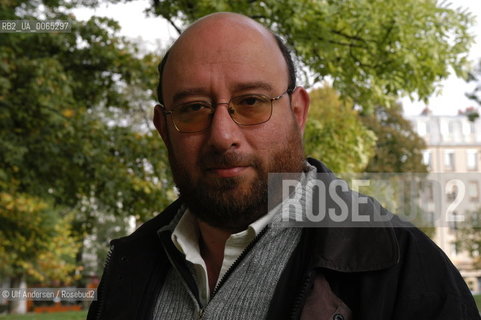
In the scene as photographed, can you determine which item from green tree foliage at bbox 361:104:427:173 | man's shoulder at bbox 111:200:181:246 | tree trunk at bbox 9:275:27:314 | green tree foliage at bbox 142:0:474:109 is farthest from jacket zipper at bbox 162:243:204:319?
green tree foliage at bbox 361:104:427:173

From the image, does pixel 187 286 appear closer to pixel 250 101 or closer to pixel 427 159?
pixel 250 101

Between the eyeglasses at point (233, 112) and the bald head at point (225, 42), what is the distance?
0.11m

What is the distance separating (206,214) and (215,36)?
488 mm

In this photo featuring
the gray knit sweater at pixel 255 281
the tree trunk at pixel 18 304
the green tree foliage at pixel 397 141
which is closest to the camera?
the gray knit sweater at pixel 255 281

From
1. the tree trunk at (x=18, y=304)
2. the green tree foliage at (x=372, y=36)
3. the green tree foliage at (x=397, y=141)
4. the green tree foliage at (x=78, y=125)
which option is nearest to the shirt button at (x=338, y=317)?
the green tree foliage at (x=372, y=36)

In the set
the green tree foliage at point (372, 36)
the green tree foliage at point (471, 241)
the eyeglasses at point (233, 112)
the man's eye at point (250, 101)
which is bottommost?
the green tree foliage at point (471, 241)

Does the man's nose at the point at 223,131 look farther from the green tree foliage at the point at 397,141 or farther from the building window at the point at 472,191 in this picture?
the green tree foliage at the point at 397,141

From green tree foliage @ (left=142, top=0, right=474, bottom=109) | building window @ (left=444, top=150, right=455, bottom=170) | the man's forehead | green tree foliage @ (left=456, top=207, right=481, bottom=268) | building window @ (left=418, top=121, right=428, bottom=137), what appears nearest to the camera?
the man's forehead

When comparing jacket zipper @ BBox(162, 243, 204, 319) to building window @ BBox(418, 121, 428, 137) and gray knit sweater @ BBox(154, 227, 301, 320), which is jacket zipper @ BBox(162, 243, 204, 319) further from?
building window @ BBox(418, 121, 428, 137)

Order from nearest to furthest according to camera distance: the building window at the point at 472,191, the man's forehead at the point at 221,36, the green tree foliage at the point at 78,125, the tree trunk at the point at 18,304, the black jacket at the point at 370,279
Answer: the black jacket at the point at 370,279
the man's forehead at the point at 221,36
the building window at the point at 472,191
the green tree foliage at the point at 78,125
the tree trunk at the point at 18,304

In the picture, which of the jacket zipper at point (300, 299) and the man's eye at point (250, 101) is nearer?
the jacket zipper at point (300, 299)

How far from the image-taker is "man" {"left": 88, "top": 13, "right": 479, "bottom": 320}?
1262 millimetres

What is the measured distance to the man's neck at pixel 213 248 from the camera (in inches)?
64.4

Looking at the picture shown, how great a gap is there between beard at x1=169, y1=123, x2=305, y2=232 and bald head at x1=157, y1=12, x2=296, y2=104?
0.24m
